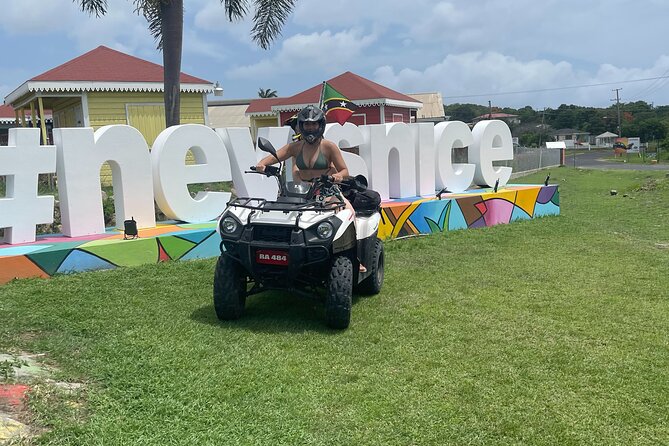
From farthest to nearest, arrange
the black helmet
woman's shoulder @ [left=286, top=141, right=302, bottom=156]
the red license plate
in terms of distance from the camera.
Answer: woman's shoulder @ [left=286, top=141, right=302, bottom=156], the black helmet, the red license plate

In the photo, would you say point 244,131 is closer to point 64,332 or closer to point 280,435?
point 64,332

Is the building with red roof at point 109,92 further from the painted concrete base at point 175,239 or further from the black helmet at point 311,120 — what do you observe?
the black helmet at point 311,120

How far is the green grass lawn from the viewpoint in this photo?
3.18m

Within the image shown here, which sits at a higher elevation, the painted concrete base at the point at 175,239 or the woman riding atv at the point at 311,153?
the woman riding atv at the point at 311,153

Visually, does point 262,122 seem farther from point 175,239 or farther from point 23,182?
point 23,182

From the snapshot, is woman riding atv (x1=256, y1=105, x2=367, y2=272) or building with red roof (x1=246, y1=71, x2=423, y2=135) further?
building with red roof (x1=246, y1=71, x2=423, y2=135)

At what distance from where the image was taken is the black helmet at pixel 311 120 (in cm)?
562

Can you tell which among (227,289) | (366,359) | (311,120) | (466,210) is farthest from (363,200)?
(466,210)

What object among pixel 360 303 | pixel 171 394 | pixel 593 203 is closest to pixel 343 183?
pixel 360 303

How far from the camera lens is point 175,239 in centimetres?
721

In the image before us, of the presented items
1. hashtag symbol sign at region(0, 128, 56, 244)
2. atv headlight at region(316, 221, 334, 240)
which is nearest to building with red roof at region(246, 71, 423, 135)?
→ hashtag symbol sign at region(0, 128, 56, 244)

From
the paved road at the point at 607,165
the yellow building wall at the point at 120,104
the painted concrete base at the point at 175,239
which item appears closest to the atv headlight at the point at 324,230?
the painted concrete base at the point at 175,239

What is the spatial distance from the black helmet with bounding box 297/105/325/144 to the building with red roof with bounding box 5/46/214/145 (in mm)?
11227

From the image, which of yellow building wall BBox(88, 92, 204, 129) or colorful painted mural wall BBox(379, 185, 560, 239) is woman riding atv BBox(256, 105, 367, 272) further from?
yellow building wall BBox(88, 92, 204, 129)
